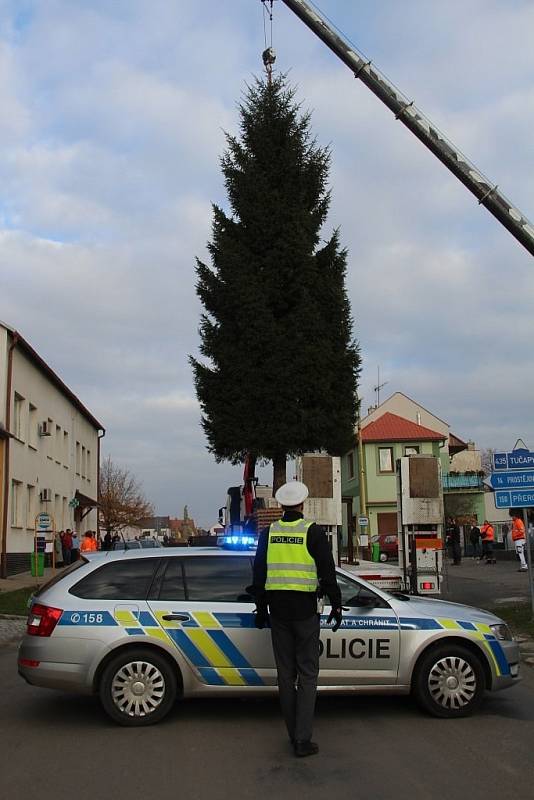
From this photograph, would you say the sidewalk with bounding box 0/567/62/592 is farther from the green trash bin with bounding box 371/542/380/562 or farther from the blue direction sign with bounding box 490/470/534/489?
the blue direction sign with bounding box 490/470/534/489

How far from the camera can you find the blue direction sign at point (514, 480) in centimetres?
1345

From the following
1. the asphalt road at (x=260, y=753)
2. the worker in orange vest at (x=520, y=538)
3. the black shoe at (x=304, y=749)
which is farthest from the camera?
the worker in orange vest at (x=520, y=538)

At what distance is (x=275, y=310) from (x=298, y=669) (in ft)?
65.4

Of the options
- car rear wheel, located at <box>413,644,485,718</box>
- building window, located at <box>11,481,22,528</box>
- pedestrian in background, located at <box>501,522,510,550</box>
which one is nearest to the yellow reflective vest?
car rear wheel, located at <box>413,644,485,718</box>

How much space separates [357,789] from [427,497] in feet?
26.6

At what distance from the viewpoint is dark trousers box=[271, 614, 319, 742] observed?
6.01m

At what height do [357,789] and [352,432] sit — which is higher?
[352,432]

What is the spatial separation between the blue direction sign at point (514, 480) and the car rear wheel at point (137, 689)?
7.96 m

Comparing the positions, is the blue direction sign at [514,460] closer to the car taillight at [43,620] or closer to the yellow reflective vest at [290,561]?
the yellow reflective vest at [290,561]

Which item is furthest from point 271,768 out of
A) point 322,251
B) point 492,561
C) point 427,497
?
point 492,561

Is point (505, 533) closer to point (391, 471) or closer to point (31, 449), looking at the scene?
point (391, 471)

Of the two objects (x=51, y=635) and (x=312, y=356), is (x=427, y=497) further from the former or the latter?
(x=312, y=356)

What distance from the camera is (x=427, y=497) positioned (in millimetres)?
13086

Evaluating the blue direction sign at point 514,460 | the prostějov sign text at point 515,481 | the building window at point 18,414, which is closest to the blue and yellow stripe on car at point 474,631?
the prostějov sign text at point 515,481
